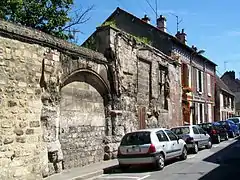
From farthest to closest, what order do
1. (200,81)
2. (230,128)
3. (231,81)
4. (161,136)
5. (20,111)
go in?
1. (231,81)
2. (200,81)
3. (230,128)
4. (161,136)
5. (20,111)

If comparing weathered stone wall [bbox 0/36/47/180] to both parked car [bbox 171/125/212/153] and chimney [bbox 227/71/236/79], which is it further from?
chimney [bbox 227/71/236/79]

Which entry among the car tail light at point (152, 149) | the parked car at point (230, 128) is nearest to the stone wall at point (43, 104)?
the car tail light at point (152, 149)

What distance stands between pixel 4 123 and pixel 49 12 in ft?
47.0

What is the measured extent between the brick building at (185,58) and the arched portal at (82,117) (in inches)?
448

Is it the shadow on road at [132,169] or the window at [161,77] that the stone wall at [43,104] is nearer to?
the shadow on road at [132,169]

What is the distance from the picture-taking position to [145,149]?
14.2 m

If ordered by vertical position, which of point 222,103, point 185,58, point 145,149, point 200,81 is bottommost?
point 145,149

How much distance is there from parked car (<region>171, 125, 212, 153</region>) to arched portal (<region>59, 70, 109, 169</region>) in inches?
182

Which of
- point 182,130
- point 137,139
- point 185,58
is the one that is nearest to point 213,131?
point 182,130

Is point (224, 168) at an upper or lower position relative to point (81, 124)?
lower

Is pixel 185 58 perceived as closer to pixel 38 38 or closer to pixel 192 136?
pixel 192 136

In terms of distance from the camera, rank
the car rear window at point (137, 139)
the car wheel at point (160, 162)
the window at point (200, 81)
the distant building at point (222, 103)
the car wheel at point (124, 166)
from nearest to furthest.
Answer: the car wheel at point (160, 162)
the car rear window at point (137, 139)
the car wheel at point (124, 166)
the window at point (200, 81)
the distant building at point (222, 103)

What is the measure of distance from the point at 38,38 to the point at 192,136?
10142 millimetres

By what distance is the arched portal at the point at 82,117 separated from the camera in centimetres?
1448
